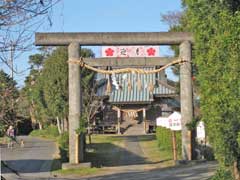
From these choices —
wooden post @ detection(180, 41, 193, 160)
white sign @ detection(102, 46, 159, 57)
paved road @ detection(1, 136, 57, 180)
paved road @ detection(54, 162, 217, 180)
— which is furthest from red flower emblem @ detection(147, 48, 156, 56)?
paved road @ detection(1, 136, 57, 180)

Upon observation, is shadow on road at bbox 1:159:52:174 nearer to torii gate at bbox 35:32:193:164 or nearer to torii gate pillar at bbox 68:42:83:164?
torii gate pillar at bbox 68:42:83:164

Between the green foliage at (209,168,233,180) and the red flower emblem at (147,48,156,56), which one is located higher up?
the red flower emblem at (147,48,156,56)

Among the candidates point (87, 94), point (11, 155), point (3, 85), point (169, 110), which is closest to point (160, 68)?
point (11, 155)

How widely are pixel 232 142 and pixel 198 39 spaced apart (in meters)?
2.18

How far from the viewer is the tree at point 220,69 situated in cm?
1067

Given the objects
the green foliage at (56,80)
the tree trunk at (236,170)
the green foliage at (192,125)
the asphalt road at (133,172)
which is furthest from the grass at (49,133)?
the tree trunk at (236,170)

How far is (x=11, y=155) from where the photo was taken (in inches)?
1221

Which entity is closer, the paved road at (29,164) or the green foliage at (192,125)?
the paved road at (29,164)

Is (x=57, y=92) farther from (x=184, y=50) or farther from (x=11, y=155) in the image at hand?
(x=184, y=50)

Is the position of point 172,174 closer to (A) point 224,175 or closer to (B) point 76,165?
(B) point 76,165

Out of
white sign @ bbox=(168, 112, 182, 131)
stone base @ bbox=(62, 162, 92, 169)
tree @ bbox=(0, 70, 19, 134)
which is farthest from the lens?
white sign @ bbox=(168, 112, 182, 131)

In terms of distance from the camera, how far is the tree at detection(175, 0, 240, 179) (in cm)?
1067

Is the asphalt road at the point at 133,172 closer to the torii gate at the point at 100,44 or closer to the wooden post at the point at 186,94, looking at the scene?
the wooden post at the point at 186,94

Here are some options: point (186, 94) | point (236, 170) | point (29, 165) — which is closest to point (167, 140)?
point (186, 94)
